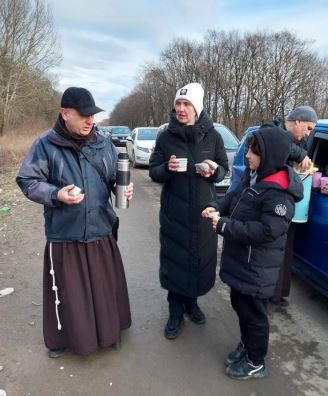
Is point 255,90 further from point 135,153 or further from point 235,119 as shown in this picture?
point 135,153

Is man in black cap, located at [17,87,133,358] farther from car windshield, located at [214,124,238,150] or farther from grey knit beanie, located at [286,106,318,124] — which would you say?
car windshield, located at [214,124,238,150]

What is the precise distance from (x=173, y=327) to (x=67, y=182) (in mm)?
1632

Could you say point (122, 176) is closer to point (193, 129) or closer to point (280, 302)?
point (193, 129)

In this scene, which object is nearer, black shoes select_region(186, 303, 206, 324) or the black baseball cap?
the black baseball cap

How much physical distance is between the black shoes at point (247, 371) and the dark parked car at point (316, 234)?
1.18m

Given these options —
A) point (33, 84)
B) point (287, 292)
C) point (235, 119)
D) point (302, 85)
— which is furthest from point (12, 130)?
point (287, 292)

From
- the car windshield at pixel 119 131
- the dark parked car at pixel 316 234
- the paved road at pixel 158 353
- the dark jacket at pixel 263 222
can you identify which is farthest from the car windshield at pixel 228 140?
the car windshield at pixel 119 131

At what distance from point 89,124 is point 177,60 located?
5204 cm

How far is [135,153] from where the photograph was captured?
1603 cm

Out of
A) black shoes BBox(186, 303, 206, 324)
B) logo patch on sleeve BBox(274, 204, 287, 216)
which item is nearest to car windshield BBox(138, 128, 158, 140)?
black shoes BBox(186, 303, 206, 324)

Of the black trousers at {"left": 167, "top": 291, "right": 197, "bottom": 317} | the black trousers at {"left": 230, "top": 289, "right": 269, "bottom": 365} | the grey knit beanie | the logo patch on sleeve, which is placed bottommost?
the black trousers at {"left": 167, "top": 291, "right": 197, "bottom": 317}

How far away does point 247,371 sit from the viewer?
3.04m

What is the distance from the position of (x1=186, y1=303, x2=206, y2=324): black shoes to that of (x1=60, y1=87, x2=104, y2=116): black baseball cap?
2.10 m

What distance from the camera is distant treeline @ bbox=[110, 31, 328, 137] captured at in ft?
124
